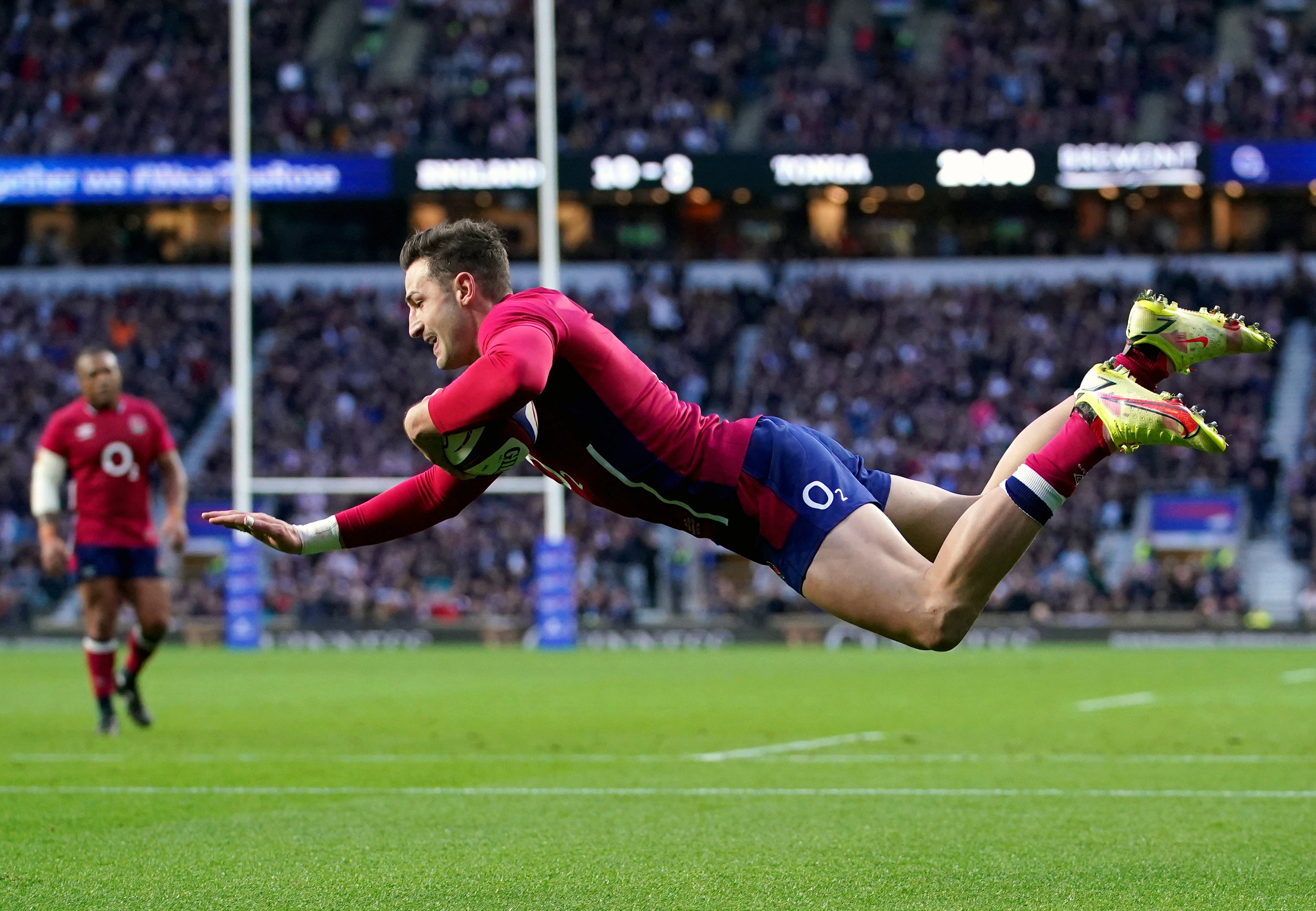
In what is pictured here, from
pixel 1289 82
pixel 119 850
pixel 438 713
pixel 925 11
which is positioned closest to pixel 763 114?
pixel 925 11

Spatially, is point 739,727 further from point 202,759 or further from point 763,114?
point 763,114

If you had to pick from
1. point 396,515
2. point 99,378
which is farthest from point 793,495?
point 99,378

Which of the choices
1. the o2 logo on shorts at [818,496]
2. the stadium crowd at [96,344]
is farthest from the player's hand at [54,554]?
the stadium crowd at [96,344]

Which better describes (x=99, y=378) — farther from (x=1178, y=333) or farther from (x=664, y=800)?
(x=1178, y=333)

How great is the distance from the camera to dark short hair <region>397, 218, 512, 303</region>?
5.88 m

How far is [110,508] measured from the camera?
12.3 m

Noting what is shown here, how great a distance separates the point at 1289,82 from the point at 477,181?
18098mm

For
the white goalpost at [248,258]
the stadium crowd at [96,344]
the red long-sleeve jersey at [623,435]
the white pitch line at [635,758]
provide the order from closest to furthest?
the red long-sleeve jersey at [623,435], the white pitch line at [635,758], the white goalpost at [248,258], the stadium crowd at [96,344]

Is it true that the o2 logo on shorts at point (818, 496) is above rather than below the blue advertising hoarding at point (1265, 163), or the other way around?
below

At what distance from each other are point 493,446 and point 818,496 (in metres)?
1.12

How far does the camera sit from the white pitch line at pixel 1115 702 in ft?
47.6

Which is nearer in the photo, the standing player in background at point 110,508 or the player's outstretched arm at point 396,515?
the player's outstretched arm at point 396,515

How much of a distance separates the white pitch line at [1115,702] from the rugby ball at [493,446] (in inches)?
366

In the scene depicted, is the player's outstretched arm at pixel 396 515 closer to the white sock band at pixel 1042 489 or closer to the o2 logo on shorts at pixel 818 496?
the o2 logo on shorts at pixel 818 496
